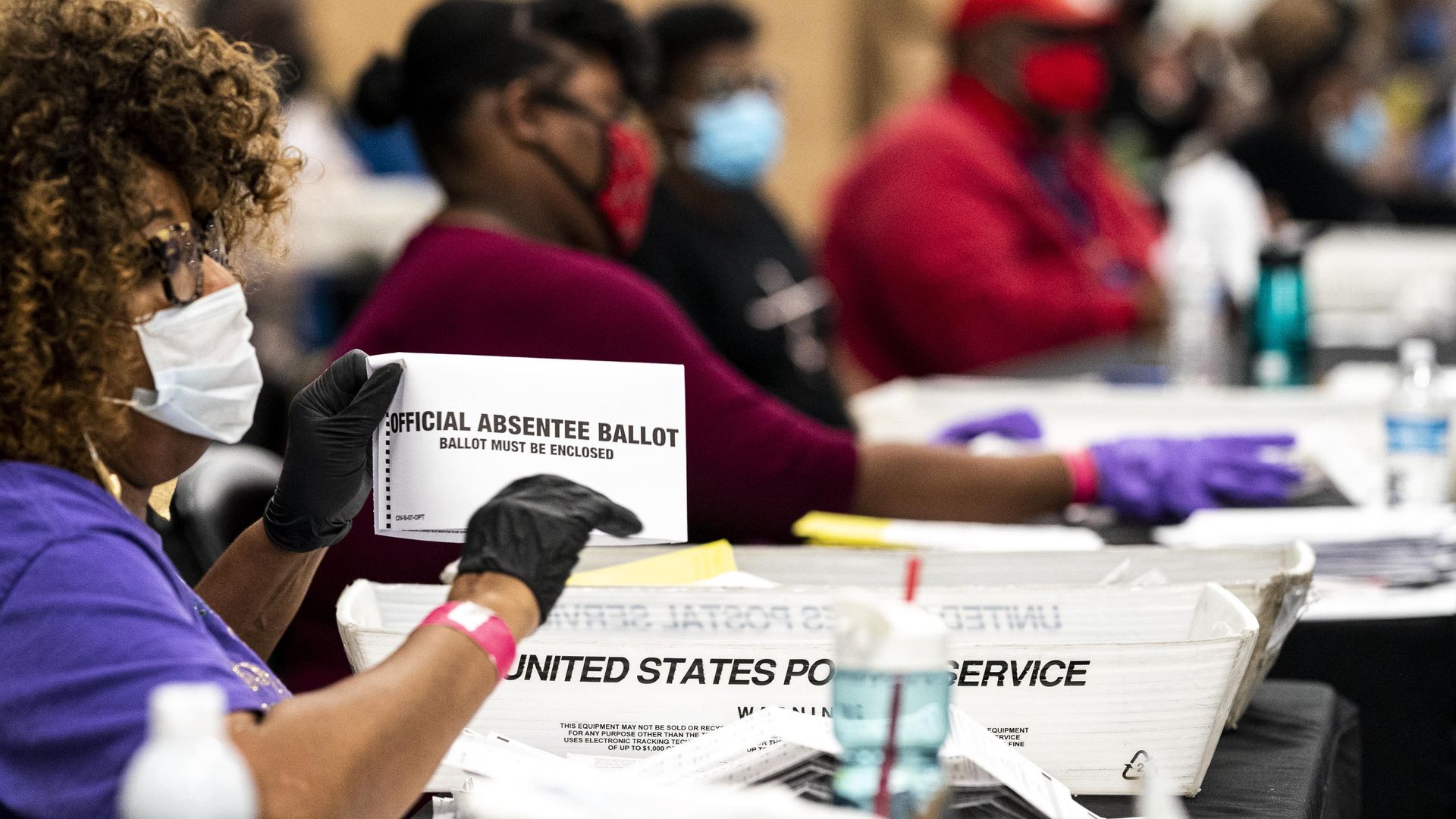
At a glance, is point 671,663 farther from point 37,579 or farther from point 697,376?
point 697,376

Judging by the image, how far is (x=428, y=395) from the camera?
1334 mm

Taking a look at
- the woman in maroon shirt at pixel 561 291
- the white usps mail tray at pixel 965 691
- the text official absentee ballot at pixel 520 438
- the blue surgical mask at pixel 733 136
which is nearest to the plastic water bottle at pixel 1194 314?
the blue surgical mask at pixel 733 136

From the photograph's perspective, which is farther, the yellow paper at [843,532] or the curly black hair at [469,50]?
the curly black hair at [469,50]

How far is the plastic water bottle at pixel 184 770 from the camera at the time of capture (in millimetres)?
862

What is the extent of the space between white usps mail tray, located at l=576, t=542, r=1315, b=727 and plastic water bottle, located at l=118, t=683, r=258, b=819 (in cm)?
80

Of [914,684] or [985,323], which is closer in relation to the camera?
[914,684]

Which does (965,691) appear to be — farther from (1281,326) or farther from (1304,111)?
(1304,111)

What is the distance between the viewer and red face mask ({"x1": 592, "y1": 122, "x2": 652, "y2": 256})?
7.82 ft

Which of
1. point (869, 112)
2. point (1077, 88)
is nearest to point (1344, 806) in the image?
point (1077, 88)

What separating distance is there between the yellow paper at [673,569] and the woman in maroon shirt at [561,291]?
0.92 feet

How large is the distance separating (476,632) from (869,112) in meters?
7.24

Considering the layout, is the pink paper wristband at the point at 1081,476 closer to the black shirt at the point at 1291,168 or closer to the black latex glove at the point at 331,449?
the black latex glove at the point at 331,449

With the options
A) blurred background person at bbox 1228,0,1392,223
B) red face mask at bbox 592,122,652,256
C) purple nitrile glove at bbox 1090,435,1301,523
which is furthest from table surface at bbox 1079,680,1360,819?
blurred background person at bbox 1228,0,1392,223

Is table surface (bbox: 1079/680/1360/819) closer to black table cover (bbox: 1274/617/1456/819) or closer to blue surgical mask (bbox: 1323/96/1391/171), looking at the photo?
black table cover (bbox: 1274/617/1456/819)
